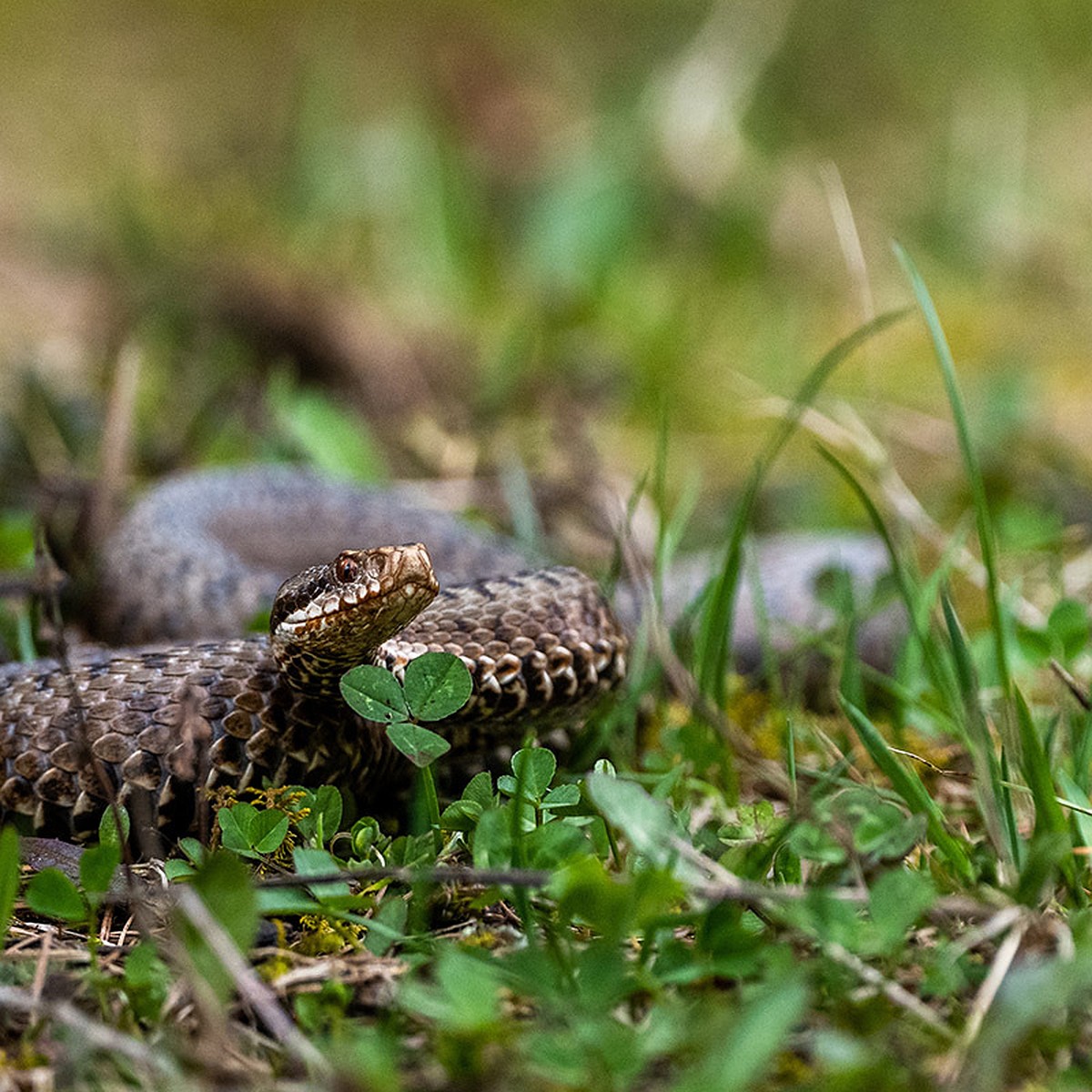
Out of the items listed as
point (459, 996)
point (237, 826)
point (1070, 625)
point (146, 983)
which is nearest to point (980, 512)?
point (1070, 625)

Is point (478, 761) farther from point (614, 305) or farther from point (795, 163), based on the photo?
point (795, 163)

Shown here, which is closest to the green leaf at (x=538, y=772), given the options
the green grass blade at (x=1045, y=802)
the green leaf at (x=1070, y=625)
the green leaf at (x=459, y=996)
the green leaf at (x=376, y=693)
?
the green leaf at (x=376, y=693)

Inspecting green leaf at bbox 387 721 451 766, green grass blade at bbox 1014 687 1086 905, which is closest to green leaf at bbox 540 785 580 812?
green leaf at bbox 387 721 451 766

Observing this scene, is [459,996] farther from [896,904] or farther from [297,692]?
[297,692]

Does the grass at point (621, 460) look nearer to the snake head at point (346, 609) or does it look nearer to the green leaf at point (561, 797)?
the green leaf at point (561, 797)

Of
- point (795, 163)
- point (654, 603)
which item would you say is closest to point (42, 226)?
point (795, 163)

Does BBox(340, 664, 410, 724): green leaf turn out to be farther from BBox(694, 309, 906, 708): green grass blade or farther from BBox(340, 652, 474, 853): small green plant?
BBox(694, 309, 906, 708): green grass blade
